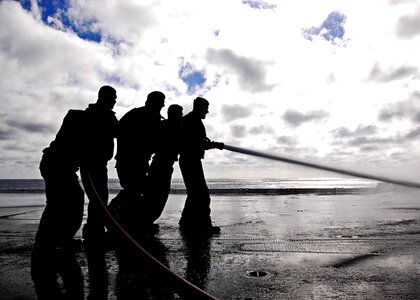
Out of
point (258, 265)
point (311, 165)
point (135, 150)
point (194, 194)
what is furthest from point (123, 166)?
point (311, 165)

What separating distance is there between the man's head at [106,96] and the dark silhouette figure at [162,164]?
2.93 ft

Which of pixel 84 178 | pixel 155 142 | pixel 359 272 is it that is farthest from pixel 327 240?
pixel 84 178

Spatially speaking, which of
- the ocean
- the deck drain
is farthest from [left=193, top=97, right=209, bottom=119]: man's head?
the ocean

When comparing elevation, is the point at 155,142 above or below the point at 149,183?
above

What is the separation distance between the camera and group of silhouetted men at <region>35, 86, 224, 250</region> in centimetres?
328

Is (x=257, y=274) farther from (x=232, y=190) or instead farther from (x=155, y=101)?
(x=232, y=190)

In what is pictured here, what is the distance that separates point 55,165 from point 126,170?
4.23ft

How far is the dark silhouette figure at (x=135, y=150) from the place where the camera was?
4406 millimetres

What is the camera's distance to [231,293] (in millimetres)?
2242

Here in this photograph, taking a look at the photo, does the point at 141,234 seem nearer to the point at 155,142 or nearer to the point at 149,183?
the point at 149,183


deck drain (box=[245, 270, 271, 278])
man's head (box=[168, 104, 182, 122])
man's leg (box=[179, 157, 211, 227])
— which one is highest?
man's head (box=[168, 104, 182, 122])

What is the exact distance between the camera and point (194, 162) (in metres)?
5.00

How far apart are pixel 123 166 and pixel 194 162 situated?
1051mm

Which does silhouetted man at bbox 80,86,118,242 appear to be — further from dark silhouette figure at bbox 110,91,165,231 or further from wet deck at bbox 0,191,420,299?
wet deck at bbox 0,191,420,299
